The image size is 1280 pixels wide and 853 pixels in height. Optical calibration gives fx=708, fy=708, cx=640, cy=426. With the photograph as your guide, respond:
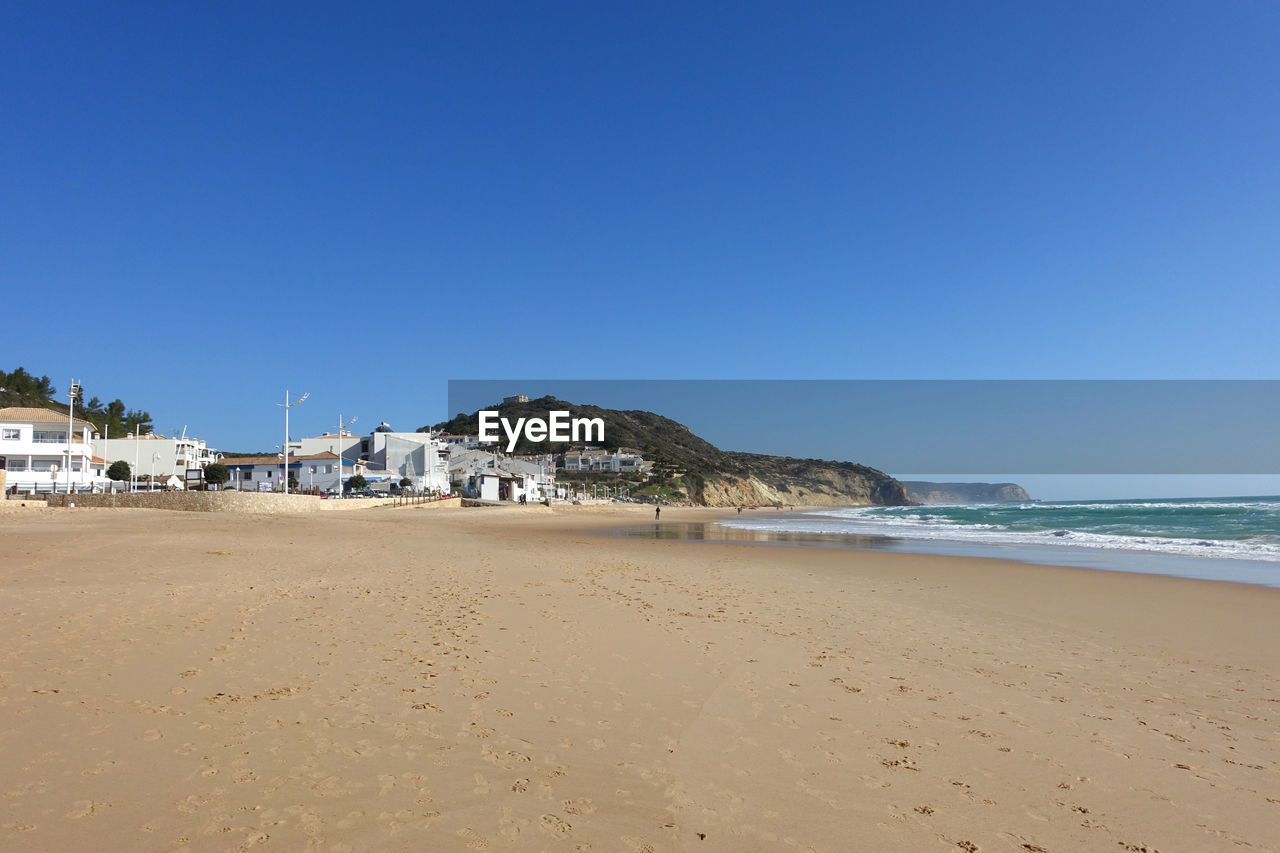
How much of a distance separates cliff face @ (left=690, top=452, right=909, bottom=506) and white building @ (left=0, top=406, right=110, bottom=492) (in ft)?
276

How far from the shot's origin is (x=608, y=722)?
5305mm

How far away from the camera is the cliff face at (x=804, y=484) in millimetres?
120438

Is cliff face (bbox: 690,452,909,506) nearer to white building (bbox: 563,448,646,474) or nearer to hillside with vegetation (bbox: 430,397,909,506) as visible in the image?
hillside with vegetation (bbox: 430,397,909,506)

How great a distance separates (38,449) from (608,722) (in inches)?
1891

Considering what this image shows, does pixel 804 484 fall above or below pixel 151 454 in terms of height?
below

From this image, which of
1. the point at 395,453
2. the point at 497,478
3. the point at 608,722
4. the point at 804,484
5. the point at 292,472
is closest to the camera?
the point at 608,722

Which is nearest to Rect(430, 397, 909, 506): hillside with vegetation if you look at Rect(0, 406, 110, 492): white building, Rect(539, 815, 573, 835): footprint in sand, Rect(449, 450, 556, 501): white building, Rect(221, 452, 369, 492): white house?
Rect(449, 450, 556, 501): white building

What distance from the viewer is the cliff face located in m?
120

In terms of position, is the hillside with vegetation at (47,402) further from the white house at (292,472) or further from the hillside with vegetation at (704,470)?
the hillside with vegetation at (704,470)

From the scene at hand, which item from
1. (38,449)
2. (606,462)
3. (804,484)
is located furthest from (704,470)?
(38,449)

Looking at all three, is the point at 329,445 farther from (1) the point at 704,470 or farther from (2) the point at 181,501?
(1) the point at 704,470

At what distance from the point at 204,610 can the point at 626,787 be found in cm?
680

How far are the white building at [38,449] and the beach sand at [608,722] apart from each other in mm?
36799

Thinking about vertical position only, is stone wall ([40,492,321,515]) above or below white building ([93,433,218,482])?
below
